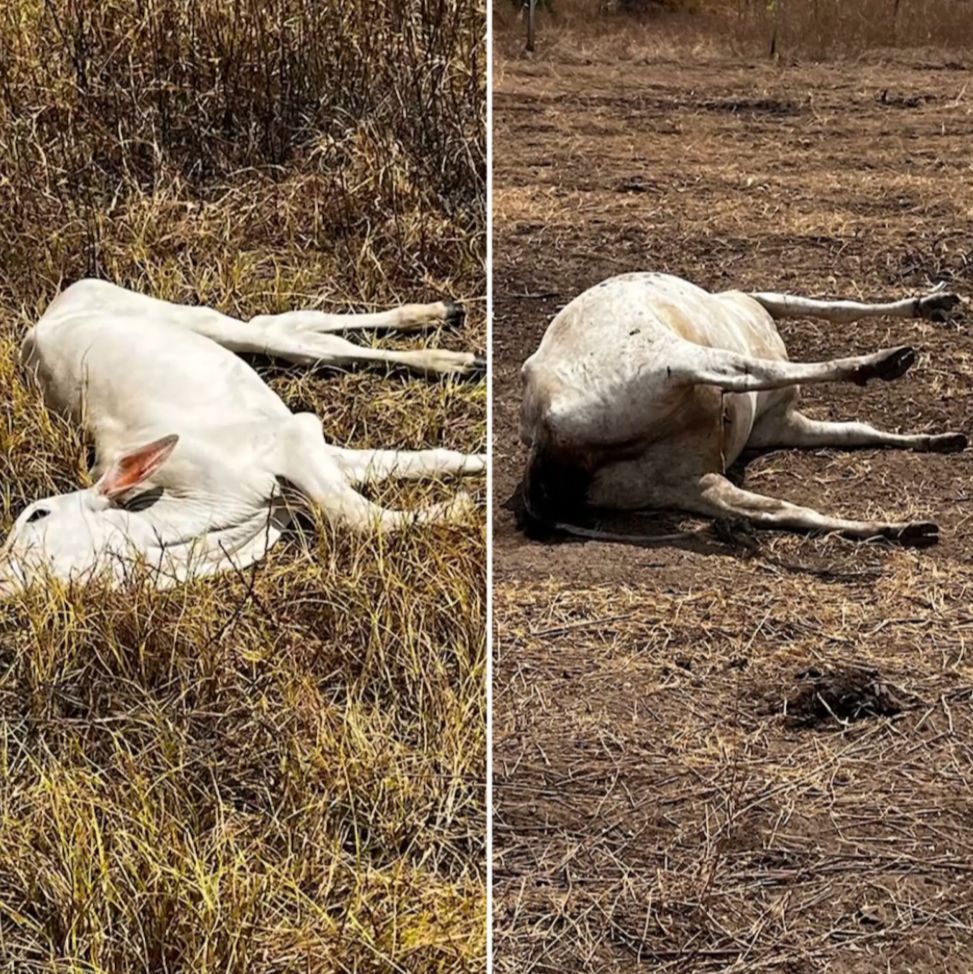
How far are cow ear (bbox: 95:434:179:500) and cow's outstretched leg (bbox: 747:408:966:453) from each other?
1489mm

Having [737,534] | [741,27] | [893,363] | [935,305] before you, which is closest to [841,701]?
[737,534]

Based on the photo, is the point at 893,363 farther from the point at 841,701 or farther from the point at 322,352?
the point at 322,352

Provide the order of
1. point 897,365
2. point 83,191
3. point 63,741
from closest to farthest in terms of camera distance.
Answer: point 63,741
point 897,365
point 83,191

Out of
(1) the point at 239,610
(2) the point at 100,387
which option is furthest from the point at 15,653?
(2) the point at 100,387

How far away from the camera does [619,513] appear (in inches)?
133

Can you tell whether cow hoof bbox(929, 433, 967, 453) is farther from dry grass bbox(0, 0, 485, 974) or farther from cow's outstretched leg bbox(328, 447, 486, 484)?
cow's outstretched leg bbox(328, 447, 486, 484)

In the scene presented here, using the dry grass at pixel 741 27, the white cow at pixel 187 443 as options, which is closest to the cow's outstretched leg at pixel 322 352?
the white cow at pixel 187 443

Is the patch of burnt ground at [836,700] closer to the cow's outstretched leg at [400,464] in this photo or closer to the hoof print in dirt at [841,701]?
the hoof print in dirt at [841,701]

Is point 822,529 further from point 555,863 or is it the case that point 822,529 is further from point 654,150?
point 654,150

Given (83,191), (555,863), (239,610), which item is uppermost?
(83,191)

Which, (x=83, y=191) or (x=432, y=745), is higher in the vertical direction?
(x=83, y=191)

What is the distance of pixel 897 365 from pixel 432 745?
1324mm

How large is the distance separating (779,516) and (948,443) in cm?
63

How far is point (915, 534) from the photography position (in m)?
3.24
